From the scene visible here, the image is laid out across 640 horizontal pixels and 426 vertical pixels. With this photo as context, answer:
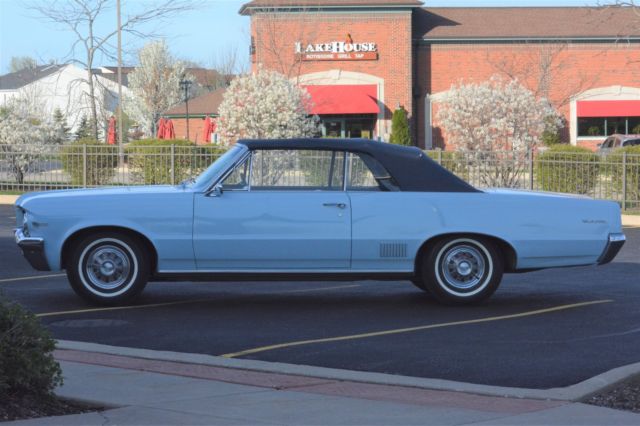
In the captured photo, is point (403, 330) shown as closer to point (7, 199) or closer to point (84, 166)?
point (84, 166)

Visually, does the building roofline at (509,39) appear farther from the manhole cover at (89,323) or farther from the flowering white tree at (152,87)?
the manhole cover at (89,323)

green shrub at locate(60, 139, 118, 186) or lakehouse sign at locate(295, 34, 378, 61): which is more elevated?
lakehouse sign at locate(295, 34, 378, 61)

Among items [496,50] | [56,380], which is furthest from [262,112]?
[56,380]

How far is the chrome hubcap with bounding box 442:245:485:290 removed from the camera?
10.8 metres

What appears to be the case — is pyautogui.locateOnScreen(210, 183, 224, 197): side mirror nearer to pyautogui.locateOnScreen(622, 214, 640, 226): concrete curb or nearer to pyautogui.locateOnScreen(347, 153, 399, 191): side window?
pyautogui.locateOnScreen(347, 153, 399, 191): side window

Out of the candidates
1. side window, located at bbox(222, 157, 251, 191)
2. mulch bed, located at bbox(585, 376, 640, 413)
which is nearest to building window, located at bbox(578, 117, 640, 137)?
side window, located at bbox(222, 157, 251, 191)

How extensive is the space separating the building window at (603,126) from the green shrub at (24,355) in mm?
49827

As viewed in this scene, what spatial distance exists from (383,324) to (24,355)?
4.27 meters

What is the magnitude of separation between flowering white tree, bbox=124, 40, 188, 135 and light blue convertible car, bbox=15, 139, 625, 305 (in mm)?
64122

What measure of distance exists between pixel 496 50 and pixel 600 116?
6.14 meters

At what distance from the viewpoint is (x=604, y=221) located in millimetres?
10828

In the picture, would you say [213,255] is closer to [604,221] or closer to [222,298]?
[222,298]

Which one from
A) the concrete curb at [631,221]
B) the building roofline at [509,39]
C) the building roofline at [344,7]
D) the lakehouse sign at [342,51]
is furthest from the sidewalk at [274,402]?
the building roofline at [509,39]

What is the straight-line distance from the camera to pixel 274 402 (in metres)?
6.64
